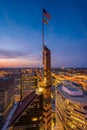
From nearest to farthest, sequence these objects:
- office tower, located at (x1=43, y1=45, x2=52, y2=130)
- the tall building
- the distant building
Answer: the distant building
office tower, located at (x1=43, y1=45, x2=52, y2=130)
the tall building

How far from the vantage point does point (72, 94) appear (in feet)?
270

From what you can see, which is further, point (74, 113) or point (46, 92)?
point (74, 113)

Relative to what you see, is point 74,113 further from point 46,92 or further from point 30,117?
point 30,117

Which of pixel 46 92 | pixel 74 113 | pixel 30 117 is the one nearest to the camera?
pixel 30 117

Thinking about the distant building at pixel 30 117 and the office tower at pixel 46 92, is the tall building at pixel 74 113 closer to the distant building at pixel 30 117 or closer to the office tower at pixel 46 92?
the office tower at pixel 46 92

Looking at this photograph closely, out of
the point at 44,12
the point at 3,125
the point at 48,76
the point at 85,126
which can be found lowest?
the point at 3,125

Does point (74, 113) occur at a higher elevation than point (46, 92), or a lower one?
lower

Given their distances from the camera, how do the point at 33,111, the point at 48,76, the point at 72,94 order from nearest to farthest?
1. the point at 33,111
2. the point at 48,76
3. the point at 72,94

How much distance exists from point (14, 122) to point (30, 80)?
103m

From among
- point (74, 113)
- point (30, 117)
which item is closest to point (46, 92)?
point (30, 117)

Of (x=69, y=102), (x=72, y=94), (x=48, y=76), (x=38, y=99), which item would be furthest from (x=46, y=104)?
(x=72, y=94)

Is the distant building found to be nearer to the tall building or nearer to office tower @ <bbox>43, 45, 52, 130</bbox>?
office tower @ <bbox>43, 45, 52, 130</bbox>

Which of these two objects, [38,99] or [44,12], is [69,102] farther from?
[44,12]

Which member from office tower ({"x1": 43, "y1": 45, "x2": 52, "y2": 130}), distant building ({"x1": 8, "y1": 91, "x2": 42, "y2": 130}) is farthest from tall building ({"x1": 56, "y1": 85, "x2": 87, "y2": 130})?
distant building ({"x1": 8, "y1": 91, "x2": 42, "y2": 130})
